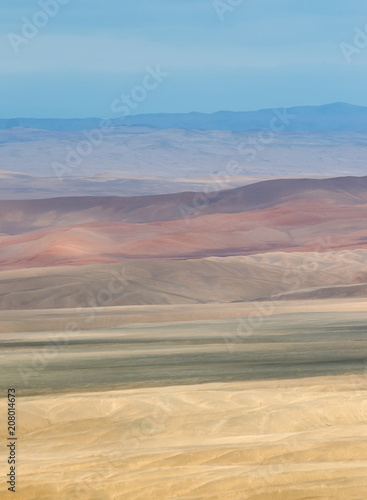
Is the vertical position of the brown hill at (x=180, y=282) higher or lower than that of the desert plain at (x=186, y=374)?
higher

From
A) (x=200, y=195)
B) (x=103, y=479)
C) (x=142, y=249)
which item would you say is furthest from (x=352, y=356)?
(x=200, y=195)

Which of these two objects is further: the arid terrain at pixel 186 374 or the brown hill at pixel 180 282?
the brown hill at pixel 180 282

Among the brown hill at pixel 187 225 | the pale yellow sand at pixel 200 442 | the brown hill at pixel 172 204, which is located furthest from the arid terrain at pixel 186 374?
the brown hill at pixel 172 204

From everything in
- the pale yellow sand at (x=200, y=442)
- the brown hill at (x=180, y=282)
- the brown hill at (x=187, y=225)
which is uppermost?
the brown hill at (x=187, y=225)

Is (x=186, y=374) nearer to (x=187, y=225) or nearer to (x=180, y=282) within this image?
(x=180, y=282)

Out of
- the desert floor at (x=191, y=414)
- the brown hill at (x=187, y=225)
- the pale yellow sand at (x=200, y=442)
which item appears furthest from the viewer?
the brown hill at (x=187, y=225)

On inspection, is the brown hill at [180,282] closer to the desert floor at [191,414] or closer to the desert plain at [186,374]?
the desert plain at [186,374]

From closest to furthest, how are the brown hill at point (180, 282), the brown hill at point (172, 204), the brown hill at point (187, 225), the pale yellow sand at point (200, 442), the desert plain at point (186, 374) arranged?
the pale yellow sand at point (200, 442)
the desert plain at point (186, 374)
the brown hill at point (180, 282)
the brown hill at point (187, 225)
the brown hill at point (172, 204)

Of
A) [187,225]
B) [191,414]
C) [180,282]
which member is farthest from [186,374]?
[187,225]
